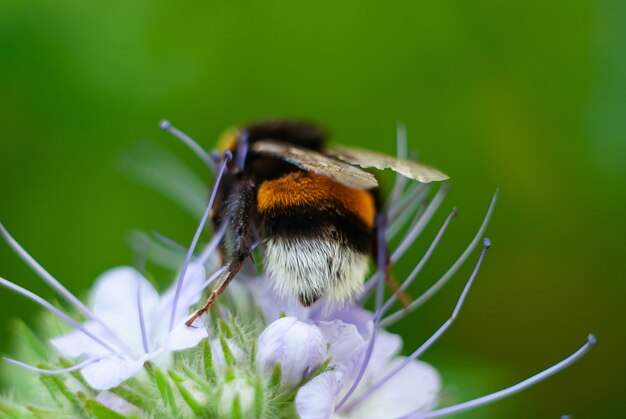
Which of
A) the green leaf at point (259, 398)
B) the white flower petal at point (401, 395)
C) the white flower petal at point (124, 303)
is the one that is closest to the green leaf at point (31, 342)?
the white flower petal at point (124, 303)

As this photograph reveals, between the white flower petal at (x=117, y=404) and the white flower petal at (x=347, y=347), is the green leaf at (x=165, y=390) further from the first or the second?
the white flower petal at (x=347, y=347)

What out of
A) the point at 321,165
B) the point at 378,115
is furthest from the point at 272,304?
the point at 378,115

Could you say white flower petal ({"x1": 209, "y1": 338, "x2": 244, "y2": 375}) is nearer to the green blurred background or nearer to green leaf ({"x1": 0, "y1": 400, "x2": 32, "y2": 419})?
green leaf ({"x1": 0, "y1": 400, "x2": 32, "y2": 419})

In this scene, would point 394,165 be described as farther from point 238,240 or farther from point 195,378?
point 195,378

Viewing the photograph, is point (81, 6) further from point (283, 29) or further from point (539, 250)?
point (539, 250)

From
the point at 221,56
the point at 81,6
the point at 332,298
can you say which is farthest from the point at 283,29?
the point at 332,298

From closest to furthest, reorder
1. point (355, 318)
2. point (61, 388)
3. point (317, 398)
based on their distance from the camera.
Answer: point (317, 398) → point (61, 388) → point (355, 318)
